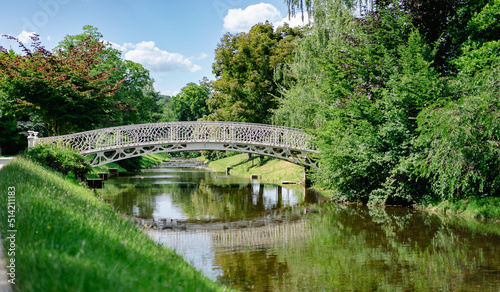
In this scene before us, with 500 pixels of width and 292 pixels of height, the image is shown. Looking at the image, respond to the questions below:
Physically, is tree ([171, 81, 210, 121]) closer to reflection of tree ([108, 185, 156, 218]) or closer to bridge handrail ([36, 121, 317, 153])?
bridge handrail ([36, 121, 317, 153])

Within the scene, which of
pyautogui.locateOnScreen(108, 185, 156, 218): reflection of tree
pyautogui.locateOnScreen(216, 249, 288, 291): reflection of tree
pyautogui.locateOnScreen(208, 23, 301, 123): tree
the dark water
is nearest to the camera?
pyautogui.locateOnScreen(216, 249, 288, 291): reflection of tree

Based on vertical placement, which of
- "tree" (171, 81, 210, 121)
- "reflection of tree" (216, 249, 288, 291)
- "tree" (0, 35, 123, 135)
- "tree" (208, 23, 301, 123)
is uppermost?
"tree" (171, 81, 210, 121)

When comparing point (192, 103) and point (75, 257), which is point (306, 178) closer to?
point (75, 257)

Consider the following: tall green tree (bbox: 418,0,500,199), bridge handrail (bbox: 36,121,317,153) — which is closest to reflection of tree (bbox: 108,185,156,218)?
bridge handrail (bbox: 36,121,317,153)

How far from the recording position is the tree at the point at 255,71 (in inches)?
1339

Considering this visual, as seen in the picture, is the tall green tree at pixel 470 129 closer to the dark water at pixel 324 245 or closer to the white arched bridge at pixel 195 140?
the dark water at pixel 324 245

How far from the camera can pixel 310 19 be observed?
78.8 ft

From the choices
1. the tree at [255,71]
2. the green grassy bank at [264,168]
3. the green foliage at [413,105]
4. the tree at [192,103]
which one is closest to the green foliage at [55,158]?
the green foliage at [413,105]

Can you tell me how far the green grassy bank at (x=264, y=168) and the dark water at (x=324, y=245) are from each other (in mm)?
11261

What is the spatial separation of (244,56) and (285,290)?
99.7 ft

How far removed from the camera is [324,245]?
1027 cm

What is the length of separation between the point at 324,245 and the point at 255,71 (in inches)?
1000

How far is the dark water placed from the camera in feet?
24.2

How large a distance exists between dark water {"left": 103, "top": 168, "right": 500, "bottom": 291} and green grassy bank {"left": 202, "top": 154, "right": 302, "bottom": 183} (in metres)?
11.3
